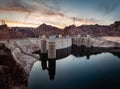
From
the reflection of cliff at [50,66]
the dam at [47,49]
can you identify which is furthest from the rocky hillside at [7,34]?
the reflection of cliff at [50,66]

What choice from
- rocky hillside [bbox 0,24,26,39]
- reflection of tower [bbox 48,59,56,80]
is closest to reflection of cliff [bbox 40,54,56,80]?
reflection of tower [bbox 48,59,56,80]

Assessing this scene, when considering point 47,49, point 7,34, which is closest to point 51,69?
point 47,49

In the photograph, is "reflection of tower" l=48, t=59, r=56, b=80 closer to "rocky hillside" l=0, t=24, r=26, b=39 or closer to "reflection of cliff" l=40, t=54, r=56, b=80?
"reflection of cliff" l=40, t=54, r=56, b=80

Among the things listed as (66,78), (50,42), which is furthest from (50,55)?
(66,78)

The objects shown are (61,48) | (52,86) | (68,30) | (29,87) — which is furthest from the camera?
(68,30)

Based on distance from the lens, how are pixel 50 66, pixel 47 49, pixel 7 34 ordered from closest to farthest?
pixel 50 66, pixel 47 49, pixel 7 34

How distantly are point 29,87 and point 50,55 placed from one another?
15643 mm

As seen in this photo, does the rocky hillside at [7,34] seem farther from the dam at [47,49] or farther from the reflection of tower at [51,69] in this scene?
the reflection of tower at [51,69]

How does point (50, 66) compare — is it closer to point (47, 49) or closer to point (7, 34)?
point (47, 49)

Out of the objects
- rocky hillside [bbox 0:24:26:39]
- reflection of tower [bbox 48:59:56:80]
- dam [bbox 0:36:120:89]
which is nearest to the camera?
reflection of tower [bbox 48:59:56:80]

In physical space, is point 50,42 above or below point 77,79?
above

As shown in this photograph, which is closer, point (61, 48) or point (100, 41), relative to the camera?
point (61, 48)

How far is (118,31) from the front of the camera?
92688 millimetres

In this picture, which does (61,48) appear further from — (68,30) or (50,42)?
(68,30)
